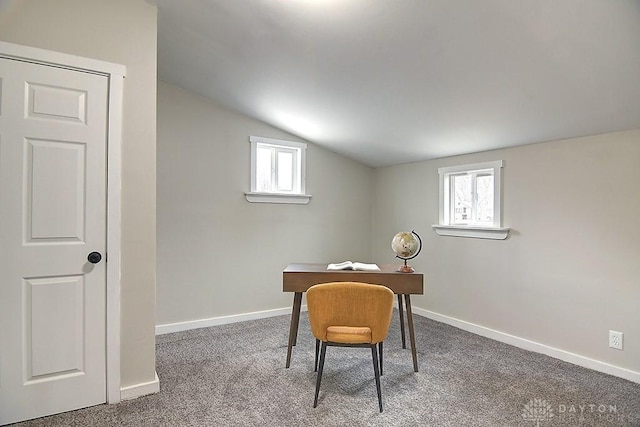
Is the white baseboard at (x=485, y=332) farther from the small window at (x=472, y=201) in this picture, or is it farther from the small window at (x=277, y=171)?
the small window at (x=277, y=171)

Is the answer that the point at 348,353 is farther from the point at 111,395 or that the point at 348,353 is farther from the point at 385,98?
the point at 385,98

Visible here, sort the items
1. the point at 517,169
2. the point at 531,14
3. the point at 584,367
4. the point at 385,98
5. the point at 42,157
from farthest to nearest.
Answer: the point at 517,169 → the point at 385,98 → the point at 584,367 → the point at 42,157 → the point at 531,14

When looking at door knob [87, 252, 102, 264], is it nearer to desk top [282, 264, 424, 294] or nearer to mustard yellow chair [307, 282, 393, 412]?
desk top [282, 264, 424, 294]

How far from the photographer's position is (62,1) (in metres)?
2.05

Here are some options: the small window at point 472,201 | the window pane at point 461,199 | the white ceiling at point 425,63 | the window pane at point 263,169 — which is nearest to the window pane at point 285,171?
the window pane at point 263,169

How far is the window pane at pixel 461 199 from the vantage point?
3676 mm

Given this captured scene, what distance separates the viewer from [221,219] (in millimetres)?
3748

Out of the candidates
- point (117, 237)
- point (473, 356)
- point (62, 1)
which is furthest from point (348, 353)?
point (62, 1)

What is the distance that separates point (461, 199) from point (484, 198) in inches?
10.5

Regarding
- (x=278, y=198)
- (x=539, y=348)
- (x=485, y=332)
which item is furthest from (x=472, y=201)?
(x=278, y=198)

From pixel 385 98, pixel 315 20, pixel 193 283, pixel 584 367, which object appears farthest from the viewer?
pixel 193 283

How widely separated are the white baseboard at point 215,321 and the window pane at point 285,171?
1.42 m

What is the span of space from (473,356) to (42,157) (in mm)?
3309

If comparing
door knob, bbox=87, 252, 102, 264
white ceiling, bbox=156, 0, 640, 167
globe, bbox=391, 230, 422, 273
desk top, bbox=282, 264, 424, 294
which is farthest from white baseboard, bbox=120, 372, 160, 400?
white ceiling, bbox=156, 0, 640, 167
